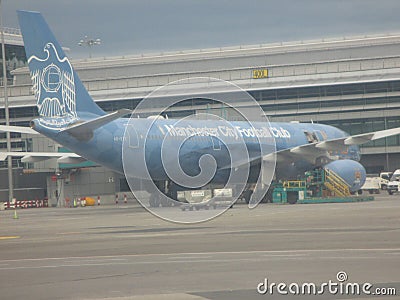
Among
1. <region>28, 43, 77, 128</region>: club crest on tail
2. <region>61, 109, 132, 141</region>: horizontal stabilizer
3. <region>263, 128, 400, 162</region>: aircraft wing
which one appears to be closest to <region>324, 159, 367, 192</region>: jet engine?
<region>263, 128, 400, 162</region>: aircraft wing

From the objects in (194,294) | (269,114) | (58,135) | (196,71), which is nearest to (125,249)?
(194,294)

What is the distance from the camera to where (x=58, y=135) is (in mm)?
42812

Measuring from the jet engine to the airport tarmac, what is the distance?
72.7 ft

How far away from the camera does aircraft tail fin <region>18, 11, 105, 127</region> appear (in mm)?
43406

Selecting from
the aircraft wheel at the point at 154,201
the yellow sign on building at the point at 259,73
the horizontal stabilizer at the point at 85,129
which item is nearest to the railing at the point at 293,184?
the aircraft wheel at the point at 154,201

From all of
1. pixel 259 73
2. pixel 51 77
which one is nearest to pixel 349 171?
pixel 51 77

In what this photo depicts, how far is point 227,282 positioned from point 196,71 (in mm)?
83487

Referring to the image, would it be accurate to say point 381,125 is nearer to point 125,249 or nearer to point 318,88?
point 318,88

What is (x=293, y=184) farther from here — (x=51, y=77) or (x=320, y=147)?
(x=51, y=77)

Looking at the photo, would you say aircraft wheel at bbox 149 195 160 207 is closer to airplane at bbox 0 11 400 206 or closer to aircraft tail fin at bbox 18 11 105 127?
airplane at bbox 0 11 400 206

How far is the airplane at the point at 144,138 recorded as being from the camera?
43406 mm

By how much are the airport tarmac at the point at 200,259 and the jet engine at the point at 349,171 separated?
72.7 ft

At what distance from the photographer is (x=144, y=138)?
45.8 metres

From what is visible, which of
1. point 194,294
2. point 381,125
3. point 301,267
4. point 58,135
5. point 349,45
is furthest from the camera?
point 349,45
